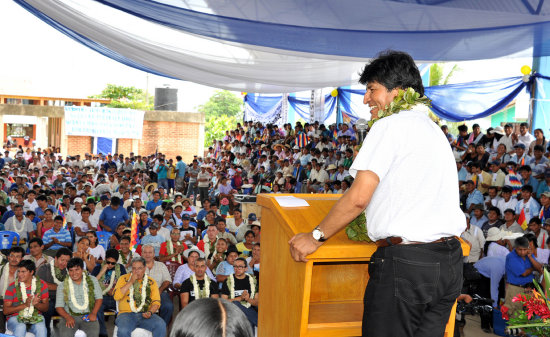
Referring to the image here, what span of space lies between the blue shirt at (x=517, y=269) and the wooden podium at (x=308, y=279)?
452cm

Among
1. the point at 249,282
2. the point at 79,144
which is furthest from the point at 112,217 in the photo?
the point at 79,144

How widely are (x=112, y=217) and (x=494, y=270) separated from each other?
20.1ft

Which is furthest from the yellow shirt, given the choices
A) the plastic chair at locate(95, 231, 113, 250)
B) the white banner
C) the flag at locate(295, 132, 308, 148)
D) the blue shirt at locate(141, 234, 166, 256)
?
the white banner

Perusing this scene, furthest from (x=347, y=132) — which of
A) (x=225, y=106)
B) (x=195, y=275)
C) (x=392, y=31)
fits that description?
(x=225, y=106)

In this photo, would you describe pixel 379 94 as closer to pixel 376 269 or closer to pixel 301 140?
pixel 376 269

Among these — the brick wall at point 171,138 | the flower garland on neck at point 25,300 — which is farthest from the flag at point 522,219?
the brick wall at point 171,138

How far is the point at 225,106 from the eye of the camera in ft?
172

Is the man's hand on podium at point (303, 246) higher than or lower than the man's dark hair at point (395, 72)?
lower

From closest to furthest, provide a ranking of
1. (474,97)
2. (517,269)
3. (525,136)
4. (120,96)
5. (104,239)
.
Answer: (517,269)
(104,239)
(525,136)
(474,97)
(120,96)

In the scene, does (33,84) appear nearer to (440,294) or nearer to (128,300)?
(128,300)

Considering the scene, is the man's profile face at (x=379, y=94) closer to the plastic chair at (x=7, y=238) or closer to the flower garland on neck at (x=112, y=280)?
the flower garland on neck at (x=112, y=280)

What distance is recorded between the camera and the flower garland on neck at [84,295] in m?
5.32

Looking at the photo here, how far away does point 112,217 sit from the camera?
935 cm

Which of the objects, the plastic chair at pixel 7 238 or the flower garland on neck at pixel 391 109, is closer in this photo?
the flower garland on neck at pixel 391 109
